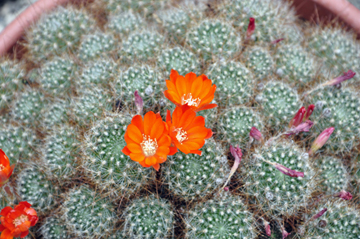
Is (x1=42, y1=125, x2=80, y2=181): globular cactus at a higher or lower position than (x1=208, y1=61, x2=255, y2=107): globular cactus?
lower

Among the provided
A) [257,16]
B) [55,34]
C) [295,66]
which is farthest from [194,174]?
[55,34]

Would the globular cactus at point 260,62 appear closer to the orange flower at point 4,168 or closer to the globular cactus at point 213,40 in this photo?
the globular cactus at point 213,40

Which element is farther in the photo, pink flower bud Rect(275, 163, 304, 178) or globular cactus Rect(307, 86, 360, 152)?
globular cactus Rect(307, 86, 360, 152)

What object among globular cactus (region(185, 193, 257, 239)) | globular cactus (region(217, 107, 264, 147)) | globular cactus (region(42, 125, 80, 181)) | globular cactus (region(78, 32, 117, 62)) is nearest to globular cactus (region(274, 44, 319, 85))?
globular cactus (region(217, 107, 264, 147))

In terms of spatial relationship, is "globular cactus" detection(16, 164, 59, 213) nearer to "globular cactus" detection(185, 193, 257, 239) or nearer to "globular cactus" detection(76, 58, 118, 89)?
"globular cactus" detection(76, 58, 118, 89)

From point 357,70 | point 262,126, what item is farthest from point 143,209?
point 357,70

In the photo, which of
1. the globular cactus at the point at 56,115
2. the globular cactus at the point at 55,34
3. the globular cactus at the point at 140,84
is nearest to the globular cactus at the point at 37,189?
the globular cactus at the point at 56,115
